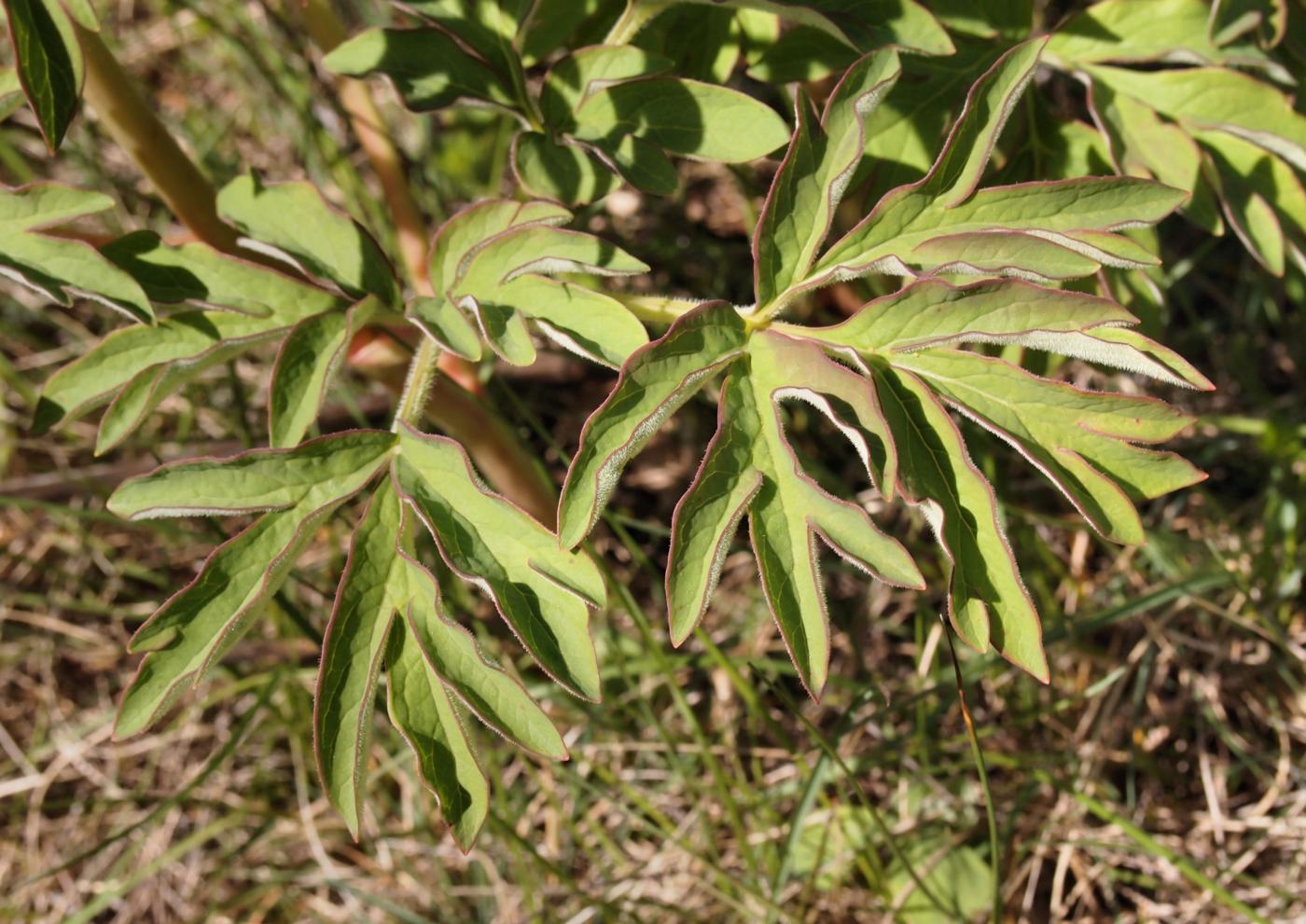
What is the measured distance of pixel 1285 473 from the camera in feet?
7.66

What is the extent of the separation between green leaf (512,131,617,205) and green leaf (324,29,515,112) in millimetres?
94

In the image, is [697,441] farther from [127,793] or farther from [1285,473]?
[127,793]

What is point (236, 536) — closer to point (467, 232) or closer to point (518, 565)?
point (518, 565)

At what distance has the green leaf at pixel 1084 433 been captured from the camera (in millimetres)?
1335

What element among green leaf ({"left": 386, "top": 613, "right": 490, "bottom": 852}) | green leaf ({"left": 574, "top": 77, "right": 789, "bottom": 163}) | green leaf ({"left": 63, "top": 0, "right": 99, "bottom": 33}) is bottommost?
green leaf ({"left": 386, "top": 613, "right": 490, "bottom": 852})

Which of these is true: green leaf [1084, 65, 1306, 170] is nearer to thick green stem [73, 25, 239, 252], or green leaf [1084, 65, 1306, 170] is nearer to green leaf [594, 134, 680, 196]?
green leaf [594, 134, 680, 196]

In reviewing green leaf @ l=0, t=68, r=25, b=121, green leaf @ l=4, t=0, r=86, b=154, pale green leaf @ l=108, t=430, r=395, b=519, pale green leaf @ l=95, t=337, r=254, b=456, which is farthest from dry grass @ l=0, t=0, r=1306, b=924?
green leaf @ l=4, t=0, r=86, b=154

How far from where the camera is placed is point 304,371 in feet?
5.06

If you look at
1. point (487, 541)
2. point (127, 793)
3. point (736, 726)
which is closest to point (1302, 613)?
point (736, 726)

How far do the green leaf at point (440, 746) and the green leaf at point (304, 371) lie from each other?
0.34 meters

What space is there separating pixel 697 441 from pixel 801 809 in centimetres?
99

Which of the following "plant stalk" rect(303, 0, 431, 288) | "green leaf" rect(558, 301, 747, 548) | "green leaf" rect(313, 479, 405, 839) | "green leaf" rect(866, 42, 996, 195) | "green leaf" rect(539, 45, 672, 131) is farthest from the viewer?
"plant stalk" rect(303, 0, 431, 288)

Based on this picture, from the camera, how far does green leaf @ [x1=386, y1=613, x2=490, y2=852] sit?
139cm

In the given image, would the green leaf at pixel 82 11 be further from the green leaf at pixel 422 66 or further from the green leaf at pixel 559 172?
the green leaf at pixel 559 172
